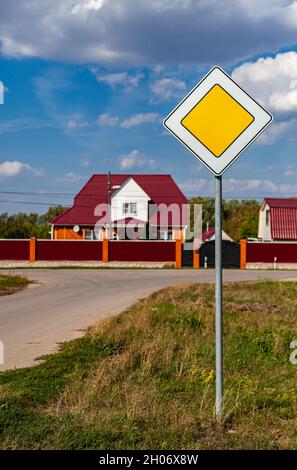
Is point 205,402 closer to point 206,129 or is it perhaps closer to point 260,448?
point 260,448

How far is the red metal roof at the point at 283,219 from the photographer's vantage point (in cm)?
4731

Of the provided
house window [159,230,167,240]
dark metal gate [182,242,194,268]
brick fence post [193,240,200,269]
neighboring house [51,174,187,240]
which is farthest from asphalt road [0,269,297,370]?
house window [159,230,167,240]

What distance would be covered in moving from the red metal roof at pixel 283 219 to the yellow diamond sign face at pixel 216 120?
43612mm

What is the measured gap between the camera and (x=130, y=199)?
4938cm

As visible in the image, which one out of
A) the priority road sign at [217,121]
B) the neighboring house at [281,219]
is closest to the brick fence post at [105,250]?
the neighboring house at [281,219]

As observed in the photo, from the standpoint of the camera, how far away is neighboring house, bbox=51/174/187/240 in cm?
4888

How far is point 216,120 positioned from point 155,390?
9.25 feet

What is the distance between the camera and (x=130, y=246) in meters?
39.7

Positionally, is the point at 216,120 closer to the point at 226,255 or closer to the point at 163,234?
the point at 226,255

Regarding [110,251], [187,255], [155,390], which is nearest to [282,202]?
[187,255]

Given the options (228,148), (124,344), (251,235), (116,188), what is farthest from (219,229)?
(251,235)

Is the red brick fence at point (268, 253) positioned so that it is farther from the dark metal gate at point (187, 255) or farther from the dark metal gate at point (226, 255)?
the dark metal gate at point (187, 255)

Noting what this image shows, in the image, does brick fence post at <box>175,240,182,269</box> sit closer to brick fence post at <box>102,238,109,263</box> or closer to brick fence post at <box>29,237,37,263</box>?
brick fence post at <box>102,238,109,263</box>
